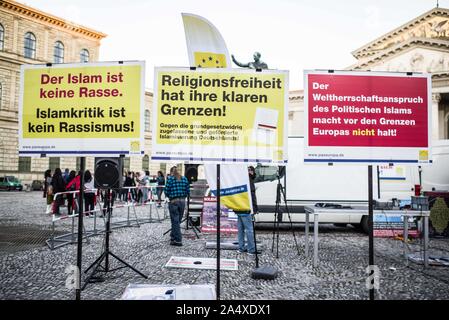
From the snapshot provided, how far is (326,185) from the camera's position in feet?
33.5

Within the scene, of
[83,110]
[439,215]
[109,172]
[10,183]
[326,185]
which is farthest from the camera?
[10,183]

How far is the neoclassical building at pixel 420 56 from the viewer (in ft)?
127

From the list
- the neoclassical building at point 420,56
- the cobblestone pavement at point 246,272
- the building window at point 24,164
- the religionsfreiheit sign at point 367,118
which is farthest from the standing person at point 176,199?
the neoclassical building at point 420,56

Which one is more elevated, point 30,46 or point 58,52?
point 58,52

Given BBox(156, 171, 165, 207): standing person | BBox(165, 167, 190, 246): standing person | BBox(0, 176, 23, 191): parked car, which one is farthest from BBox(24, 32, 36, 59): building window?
BBox(165, 167, 190, 246): standing person

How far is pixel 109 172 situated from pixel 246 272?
275 cm

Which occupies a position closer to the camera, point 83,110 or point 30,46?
point 83,110

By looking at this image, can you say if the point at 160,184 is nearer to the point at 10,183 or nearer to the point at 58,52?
the point at 10,183

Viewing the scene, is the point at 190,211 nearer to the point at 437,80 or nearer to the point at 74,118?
the point at 74,118

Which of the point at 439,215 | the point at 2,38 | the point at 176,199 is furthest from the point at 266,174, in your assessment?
the point at 2,38

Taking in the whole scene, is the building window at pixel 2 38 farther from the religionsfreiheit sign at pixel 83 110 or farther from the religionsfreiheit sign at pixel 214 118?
the religionsfreiheit sign at pixel 214 118

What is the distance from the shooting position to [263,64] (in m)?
10.1
